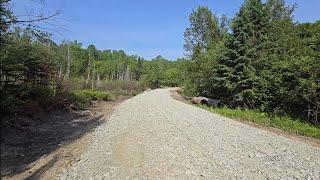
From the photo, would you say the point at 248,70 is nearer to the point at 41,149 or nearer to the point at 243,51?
the point at 243,51

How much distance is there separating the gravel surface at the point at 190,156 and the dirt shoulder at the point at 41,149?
50 cm

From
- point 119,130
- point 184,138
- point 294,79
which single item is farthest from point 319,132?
point 119,130

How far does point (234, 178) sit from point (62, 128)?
1116 cm

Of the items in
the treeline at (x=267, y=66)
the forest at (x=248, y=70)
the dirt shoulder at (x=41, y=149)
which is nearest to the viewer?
the dirt shoulder at (x=41, y=149)

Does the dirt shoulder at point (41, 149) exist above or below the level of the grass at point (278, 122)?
below

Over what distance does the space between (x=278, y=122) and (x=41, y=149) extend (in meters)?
12.4

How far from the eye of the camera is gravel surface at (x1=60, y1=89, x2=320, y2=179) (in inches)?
312

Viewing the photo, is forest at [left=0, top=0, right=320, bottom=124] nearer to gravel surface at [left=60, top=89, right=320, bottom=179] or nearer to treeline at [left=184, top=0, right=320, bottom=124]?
treeline at [left=184, top=0, right=320, bottom=124]

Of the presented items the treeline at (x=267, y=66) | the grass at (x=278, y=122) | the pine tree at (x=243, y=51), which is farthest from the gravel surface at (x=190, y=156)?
the pine tree at (x=243, y=51)

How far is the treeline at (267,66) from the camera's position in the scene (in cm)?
1802

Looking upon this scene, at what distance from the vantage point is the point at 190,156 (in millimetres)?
9328

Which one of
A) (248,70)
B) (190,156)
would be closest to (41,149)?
(190,156)

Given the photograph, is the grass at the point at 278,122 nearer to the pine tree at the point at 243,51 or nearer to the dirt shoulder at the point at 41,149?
the pine tree at the point at 243,51

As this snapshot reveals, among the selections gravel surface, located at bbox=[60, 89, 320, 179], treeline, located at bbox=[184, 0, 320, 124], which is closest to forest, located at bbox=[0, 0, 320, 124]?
treeline, located at bbox=[184, 0, 320, 124]
